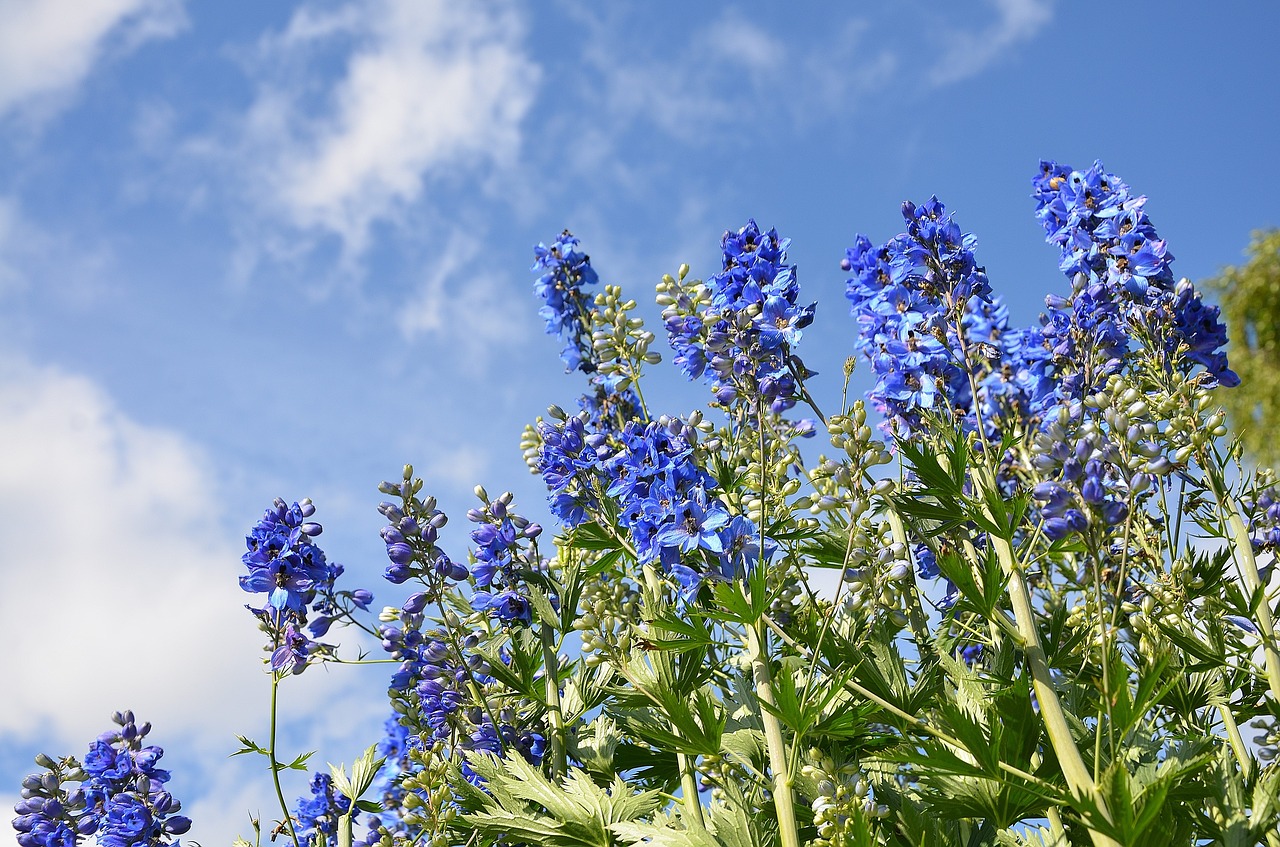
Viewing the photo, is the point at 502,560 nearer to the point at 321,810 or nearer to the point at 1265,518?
the point at 321,810

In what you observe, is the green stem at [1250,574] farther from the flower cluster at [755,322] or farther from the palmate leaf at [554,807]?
the palmate leaf at [554,807]

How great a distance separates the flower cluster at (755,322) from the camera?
3.15m

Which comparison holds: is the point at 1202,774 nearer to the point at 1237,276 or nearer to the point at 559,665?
the point at 559,665

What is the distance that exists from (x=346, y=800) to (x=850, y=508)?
2482 mm

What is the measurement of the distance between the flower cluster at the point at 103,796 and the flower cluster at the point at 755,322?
2296mm

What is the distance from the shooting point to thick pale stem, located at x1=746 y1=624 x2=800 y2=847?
2506 millimetres

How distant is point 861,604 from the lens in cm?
292

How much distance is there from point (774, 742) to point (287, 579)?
5.34 feet

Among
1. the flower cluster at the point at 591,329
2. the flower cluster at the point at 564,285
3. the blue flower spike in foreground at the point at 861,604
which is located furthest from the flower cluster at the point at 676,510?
the flower cluster at the point at 564,285

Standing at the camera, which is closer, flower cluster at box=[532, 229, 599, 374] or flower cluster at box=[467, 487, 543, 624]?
flower cluster at box=[467, 487, 543, 624]

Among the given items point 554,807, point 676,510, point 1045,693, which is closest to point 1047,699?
point 1045,693

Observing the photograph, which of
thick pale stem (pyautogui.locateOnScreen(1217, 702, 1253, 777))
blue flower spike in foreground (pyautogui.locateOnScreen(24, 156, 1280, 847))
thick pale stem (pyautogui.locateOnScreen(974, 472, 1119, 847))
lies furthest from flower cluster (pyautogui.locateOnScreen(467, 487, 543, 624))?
thick pale stem (pyautogui.locateOnScreen(1217, 702, 1253, 777))

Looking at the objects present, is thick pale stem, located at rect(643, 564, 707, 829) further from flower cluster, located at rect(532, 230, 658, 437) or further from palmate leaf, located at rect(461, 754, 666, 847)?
flower cluster, located at rect(532, 230, 658, 437)

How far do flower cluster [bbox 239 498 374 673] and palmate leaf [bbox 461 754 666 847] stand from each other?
70 cm
